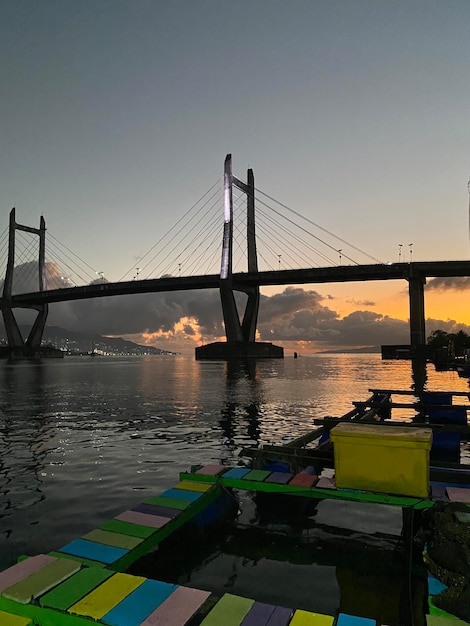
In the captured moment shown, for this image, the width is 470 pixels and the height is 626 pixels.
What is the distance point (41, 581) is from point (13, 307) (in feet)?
426

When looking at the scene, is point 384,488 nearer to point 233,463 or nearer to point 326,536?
point 326,536

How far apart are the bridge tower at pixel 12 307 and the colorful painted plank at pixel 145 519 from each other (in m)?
126

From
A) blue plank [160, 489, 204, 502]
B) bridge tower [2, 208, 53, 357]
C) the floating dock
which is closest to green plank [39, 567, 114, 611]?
the floating dock

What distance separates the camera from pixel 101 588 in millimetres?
3975

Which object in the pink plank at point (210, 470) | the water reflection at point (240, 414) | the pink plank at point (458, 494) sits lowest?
the water reflection at point (240, 414)

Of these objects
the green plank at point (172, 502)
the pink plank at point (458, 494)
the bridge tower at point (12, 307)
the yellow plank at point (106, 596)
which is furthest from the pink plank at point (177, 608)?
the bridge tower at point (12, 307)

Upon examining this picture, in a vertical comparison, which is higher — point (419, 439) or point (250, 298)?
point (250, 298)

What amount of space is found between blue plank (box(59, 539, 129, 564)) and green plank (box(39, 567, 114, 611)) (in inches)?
15.6

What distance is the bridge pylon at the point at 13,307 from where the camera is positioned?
12019 centimetres

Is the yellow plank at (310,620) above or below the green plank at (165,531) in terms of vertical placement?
above

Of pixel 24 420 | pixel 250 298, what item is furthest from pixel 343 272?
pixel 24 420

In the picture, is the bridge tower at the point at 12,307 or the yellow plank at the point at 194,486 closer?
the yellow plank at the point at 194,486

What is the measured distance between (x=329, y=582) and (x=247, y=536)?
1.61 m

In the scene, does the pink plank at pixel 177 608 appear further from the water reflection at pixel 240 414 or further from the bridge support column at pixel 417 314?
the bridge support column at pixel 417 314
